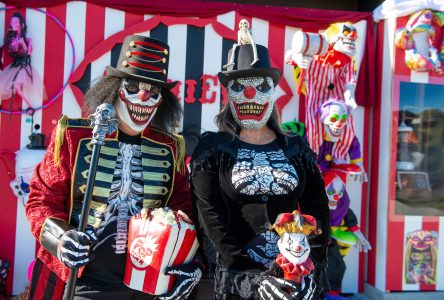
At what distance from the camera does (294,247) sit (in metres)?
1.70

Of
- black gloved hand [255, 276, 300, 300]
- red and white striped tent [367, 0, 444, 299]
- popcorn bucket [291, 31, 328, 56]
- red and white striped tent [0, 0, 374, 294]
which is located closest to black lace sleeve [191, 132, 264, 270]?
black gloved hand [255, 276, 300, 300]

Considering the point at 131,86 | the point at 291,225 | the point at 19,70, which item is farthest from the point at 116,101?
the point at 19,70

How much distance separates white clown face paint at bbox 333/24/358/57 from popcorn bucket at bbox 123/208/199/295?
98.2 inches

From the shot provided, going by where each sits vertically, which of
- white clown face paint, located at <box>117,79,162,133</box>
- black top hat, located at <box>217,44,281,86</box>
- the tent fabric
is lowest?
white clown face paint, located at <box>117,79,162,133</box>

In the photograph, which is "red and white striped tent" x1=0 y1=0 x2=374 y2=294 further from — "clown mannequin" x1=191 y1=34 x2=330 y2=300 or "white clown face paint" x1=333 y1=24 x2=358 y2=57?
"clown mannequin" x1=191 y1=34 x2=330 y2=300

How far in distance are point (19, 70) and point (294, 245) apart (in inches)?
118

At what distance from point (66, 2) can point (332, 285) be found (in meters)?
3.34

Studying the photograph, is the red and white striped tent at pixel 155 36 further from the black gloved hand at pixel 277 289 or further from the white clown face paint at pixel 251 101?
the black gloved hand at pixel 277 289

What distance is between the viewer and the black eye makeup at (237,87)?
6.66 feet

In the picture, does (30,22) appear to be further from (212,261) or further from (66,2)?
(212,261)

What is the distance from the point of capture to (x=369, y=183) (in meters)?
4.29

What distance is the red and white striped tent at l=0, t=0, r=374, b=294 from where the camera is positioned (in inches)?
152

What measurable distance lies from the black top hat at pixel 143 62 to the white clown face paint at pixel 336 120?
1885 millimetres

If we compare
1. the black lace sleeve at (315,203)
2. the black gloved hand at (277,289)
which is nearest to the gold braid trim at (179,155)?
the black lace sleeve at (315,203)
